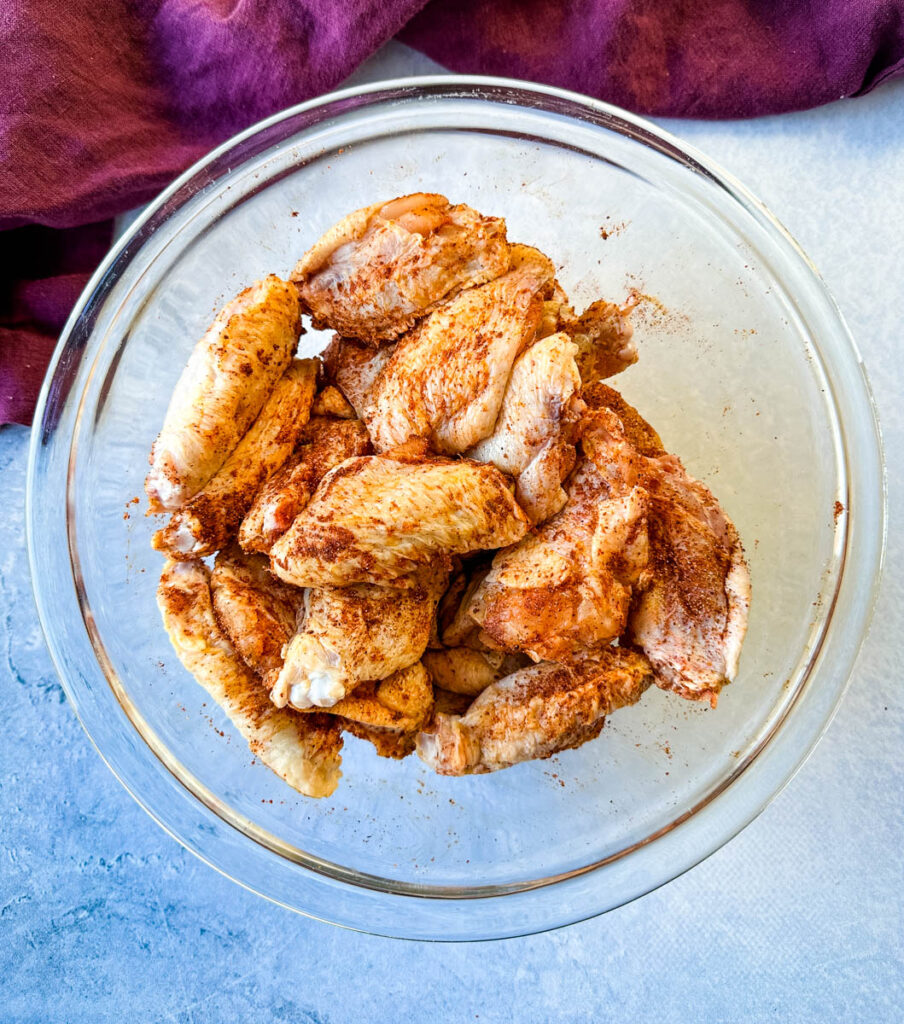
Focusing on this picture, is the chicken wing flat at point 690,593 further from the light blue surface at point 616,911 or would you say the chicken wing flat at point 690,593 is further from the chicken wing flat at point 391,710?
the light blue surface at point 616,911

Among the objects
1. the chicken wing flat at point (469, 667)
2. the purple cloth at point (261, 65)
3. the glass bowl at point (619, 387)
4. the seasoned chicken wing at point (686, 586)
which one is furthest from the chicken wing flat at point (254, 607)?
the purple cloth at point (261, 65)

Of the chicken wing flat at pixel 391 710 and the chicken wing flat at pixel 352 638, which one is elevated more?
the chicken wing flat at pixel 352 638

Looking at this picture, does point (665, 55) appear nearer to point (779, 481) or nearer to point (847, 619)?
point (779, 481)

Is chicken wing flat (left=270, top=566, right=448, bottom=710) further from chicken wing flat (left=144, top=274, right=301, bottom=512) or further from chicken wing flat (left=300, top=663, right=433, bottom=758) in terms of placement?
chicken wing flat (left=144, top=274, right=301, bottom=512)

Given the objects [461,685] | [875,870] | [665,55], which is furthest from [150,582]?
[875,870]

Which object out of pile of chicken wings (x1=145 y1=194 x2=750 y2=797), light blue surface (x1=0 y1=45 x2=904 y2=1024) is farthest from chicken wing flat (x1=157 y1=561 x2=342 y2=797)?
light blue surface (x1=0 y1=45 x2=904 y2=1024)
